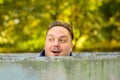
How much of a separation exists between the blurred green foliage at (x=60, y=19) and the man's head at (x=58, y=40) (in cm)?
455

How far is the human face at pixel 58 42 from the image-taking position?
2.65m

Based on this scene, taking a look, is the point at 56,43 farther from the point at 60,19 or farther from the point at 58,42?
the point at 60,19

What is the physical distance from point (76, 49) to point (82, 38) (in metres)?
0.32

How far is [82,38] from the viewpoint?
9305mm

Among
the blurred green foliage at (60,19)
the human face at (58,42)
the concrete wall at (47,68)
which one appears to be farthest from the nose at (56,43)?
the blurred green foliage at (60,19)

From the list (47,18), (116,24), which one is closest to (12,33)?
(47,18)

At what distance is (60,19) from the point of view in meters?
8.79

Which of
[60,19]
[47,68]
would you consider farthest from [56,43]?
[60,19]

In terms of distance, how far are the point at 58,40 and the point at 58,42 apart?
0.6 inches

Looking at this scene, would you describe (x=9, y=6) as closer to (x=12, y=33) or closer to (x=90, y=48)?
(x=12, y=33)

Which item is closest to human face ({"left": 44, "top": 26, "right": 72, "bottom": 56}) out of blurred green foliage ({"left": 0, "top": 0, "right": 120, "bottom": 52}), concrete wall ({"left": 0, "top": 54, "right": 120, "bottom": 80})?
concrete wall ({"left": 0, "top": 54, "right": 120, "bottom": 80})

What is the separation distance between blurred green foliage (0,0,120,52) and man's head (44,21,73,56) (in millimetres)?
4551

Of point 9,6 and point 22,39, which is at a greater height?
point 9,6

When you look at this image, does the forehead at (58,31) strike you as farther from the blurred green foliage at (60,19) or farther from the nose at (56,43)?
the blurred green foliage at (60,19)
